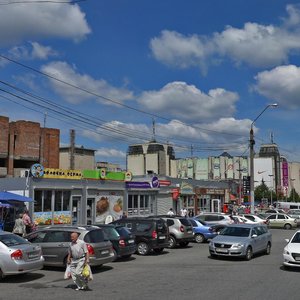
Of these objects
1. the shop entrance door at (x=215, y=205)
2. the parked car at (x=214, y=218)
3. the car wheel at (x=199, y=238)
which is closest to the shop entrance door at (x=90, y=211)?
the parked car at (x=214, y=218)

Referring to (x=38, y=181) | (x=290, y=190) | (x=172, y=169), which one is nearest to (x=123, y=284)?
(x=38, y=181)

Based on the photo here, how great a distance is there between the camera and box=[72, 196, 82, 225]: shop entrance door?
32.7 meters

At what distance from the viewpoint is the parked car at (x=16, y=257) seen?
13.1m

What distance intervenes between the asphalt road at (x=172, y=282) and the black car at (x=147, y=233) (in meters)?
2.07

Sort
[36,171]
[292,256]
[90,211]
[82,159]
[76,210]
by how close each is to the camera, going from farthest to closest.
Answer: [82,159] < [90,211] < [76,210] < [36,171] < [292,256]

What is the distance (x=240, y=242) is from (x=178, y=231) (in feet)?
17.9

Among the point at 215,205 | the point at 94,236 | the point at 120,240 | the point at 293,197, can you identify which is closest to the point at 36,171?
the point at 120,240

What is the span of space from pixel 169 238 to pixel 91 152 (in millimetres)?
Answer: 64113

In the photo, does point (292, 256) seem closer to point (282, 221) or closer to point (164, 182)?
point (164, 182)

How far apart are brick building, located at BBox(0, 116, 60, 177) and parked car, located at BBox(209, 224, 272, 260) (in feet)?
145

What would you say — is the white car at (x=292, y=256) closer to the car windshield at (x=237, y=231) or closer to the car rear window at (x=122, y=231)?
the car windshield at (x=237, y=231)

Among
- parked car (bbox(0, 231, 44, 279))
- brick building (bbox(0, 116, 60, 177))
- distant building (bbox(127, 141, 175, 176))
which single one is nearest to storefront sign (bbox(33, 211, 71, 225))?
parked car (bbox(0, 231, 44, 279))

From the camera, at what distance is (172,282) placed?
1302 cm

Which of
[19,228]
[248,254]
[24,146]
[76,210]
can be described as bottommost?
[248,254]
